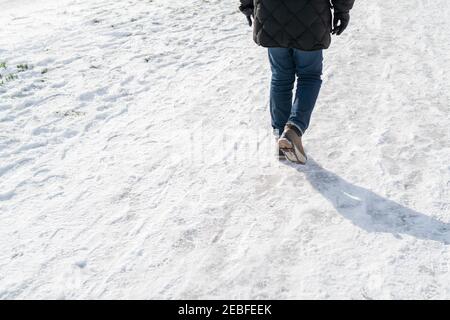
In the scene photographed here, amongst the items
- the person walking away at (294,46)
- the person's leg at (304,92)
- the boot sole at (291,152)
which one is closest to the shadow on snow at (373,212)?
the boot sole at (291,152)

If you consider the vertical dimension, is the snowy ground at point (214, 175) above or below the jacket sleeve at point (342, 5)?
below

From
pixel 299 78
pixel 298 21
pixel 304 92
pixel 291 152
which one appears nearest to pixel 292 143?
pixel 291 152

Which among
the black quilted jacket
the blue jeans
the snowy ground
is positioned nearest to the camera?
the snowy ground

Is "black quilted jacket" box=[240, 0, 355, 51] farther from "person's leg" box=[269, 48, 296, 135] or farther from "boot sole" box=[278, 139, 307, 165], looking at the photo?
"boot sole" box=[278, 139, 307, 165]

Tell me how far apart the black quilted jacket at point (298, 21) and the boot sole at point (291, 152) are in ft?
2.32

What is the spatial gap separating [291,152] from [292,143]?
100 mm

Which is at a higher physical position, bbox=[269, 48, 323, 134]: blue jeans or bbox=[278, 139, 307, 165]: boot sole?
bbox=[269, 48, 323, 134]: blue jeans

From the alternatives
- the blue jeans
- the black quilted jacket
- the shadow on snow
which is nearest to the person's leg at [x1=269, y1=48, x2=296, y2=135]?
the blue jeans

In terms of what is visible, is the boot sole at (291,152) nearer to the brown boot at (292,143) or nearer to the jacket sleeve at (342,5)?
the brown boot at (292,143)

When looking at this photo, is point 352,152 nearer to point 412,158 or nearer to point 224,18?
point 412,158

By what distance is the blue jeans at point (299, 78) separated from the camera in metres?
3.41

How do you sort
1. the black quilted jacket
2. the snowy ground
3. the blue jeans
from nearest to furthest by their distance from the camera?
the snowy ground
the black quilted jacket
the blue jeans

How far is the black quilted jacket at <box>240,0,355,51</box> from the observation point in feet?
10.3

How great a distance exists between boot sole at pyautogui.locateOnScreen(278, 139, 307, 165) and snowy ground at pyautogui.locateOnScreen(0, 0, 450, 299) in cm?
8
